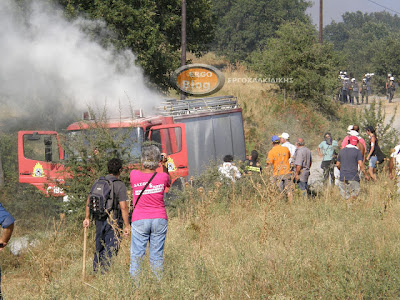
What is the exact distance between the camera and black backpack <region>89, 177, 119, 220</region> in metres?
6.52

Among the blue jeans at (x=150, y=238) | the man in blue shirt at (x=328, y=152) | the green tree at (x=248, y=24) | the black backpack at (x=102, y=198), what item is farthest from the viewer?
the green tree at (x=248, y=24)

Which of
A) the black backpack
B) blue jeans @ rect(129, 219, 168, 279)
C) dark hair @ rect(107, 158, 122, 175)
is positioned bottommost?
blue jeans @ rect(129, 219, 168, 279)

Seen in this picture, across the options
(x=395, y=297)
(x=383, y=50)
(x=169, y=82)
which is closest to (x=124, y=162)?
(x=395, y=297)

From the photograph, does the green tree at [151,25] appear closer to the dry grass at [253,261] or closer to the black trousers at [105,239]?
the dry grass at [253,261]

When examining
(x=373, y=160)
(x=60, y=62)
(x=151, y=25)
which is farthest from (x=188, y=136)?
(x=151, y=25)

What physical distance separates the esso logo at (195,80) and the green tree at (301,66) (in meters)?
4.36

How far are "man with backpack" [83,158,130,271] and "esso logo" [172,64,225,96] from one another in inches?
569

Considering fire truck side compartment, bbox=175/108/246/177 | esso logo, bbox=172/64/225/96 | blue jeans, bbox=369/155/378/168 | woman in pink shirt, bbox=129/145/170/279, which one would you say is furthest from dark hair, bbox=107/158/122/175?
esso logo, bbox=172/64/225/96

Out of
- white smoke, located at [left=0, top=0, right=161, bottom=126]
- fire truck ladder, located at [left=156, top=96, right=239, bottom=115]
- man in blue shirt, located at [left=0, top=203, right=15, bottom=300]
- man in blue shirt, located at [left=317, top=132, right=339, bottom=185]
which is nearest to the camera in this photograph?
man in blue shirt, located at [left=0, top=203, right=15, bottom=300]

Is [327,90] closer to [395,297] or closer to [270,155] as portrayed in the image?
[270,155]

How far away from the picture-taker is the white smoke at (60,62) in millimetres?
15305

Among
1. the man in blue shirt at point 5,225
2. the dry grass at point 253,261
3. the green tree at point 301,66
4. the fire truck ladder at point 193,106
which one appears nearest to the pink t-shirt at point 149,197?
the dry grass at point 253,261

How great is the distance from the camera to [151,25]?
772 inches

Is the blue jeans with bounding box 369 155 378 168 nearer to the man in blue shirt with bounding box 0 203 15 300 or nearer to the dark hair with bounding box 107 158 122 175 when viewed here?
the dark hair with bounding box 107 158 122 175
